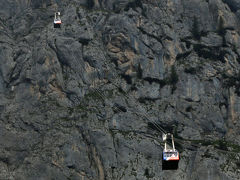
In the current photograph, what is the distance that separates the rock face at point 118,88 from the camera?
128 meters

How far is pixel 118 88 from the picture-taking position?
144 m

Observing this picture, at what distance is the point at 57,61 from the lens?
14388 centimetres

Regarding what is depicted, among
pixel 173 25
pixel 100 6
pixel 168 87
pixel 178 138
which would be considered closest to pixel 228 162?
pixel 178 138

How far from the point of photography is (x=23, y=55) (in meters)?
148

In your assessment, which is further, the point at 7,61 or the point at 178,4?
the point at 178,4

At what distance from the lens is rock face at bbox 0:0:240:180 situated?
420 feet

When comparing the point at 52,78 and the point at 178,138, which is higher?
the point at 52,78

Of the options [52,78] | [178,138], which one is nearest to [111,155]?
[178,138]

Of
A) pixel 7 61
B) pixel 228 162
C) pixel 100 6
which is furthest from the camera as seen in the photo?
pixel 100 6

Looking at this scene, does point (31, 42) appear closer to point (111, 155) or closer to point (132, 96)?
point (132, 96)

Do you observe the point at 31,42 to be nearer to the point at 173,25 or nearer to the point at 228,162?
the point at 173,25

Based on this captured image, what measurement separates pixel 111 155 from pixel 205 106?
34.0 m

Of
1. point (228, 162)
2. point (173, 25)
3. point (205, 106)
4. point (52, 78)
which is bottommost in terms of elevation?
point (228, 162)

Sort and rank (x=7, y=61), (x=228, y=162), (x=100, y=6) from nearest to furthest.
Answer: (x=228, y=162)
(x=7, y=61)
(x=100, y=6)
